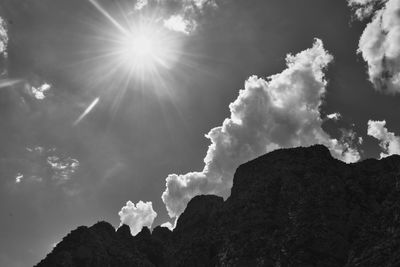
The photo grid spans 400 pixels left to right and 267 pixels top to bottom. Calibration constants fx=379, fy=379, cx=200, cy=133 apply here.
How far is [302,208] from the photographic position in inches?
4058

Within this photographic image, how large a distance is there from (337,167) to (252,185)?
95.4 ft

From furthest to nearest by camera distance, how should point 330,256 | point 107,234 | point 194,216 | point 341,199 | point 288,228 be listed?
point 194,216 → point 107,234 → point 341,199 → point 288,228 → point 330,256

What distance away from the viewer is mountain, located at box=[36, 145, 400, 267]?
3622 inches

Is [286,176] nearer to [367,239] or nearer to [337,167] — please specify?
[337,167]

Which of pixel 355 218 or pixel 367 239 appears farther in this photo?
pixel 355 218

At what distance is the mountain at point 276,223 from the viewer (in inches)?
3622

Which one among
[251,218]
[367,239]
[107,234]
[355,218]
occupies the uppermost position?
[107,234]

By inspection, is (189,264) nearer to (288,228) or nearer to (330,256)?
(288,228)

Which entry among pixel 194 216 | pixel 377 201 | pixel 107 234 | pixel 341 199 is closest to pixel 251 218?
pixel 341 199

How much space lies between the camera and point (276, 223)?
344 feet

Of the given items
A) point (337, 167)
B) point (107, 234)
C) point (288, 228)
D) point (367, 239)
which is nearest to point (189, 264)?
point (288, 228)

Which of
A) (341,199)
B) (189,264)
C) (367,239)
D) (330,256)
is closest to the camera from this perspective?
(367,239)

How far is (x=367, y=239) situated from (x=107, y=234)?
120332 millimetres

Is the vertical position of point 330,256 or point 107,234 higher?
point 107,234
